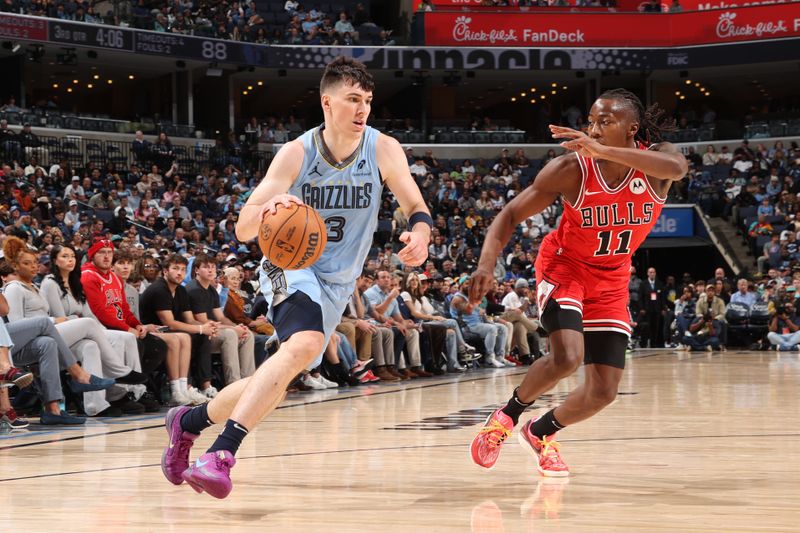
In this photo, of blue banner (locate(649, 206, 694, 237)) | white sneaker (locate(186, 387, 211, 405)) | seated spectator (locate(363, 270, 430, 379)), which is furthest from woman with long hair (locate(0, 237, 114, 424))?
blue banner (locate(649, 206, 694, 237))

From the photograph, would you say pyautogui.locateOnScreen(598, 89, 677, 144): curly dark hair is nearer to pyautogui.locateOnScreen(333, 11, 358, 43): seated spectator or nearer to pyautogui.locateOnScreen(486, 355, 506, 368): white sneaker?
pyautogui.locateOnScreen(486, 355, 506, 368): white sneaker

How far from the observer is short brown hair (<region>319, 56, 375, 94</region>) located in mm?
4637

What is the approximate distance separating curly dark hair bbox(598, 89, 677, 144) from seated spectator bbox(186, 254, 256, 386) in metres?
5.15

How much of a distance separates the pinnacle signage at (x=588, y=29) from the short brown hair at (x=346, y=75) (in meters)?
27.7

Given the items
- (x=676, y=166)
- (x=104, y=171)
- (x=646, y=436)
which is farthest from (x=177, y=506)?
(x=104, y=171)

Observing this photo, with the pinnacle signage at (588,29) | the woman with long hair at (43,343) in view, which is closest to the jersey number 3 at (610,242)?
the woman with long hair at (43,343)

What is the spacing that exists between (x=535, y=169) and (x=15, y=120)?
529 inches

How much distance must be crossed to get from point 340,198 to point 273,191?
13.0 inches

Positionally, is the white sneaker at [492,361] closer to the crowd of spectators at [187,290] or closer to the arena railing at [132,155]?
the crowd of spectators at [187,290]

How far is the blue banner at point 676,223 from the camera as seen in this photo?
1061 inches

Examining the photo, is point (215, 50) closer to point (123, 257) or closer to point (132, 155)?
point (132, 155)

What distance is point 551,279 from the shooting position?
206 inches

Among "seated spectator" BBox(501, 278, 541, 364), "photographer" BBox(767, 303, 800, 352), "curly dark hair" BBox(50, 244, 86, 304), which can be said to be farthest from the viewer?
"photographer" BBox(767, 303, 800, 352)

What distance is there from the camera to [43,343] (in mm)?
7516
